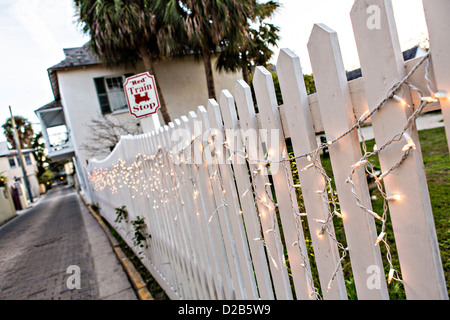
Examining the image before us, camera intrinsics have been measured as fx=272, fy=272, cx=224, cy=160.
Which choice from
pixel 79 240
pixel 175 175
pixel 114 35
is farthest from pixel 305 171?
pixel 114 35

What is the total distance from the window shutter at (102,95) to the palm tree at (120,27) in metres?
1.86

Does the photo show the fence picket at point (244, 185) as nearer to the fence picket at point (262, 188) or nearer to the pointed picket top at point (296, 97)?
the fence picket at point (262, 188)

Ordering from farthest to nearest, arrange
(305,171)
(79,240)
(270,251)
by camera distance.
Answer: (79,240), (270,251), (305,171)

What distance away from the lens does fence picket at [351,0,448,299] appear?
2.53 ft

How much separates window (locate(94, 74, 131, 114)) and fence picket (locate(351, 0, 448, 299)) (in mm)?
12686

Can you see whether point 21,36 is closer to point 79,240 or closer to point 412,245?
point 412,245

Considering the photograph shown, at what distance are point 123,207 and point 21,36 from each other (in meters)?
3.81

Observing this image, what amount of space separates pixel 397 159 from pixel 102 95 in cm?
1328

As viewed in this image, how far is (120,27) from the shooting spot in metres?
9.44

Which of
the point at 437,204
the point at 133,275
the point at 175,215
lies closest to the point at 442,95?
the point at 175,215

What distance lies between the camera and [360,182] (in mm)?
923

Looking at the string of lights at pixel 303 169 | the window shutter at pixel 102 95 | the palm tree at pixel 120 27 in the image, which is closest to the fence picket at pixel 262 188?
the string of lights at pixel 303 169

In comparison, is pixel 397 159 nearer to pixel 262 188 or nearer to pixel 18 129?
pixel 262 188

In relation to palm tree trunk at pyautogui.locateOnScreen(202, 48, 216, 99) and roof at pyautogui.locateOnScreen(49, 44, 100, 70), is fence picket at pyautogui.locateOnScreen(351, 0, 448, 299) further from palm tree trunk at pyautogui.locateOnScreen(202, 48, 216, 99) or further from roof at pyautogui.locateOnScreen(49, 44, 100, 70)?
roof at pyautogui.locateOnScreen(49, 44, 100, 70)
